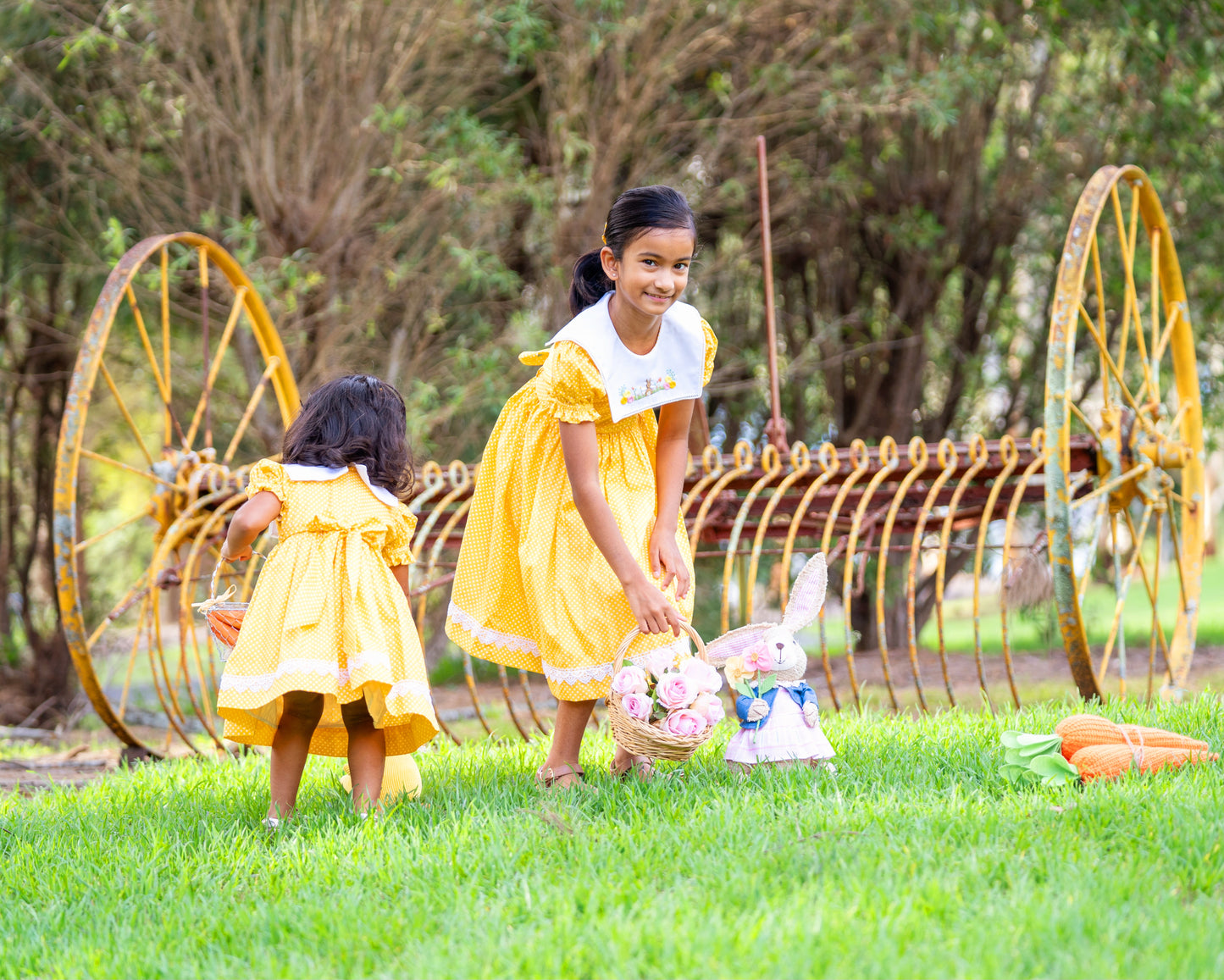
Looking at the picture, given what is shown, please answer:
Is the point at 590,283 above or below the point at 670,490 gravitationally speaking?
above

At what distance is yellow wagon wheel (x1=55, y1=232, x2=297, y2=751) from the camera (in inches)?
142

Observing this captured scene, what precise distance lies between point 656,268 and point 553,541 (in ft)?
1.97

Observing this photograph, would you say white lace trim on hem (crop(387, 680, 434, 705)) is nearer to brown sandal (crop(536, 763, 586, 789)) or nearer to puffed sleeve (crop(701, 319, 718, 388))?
brown sandal (crop(536, 763, 586, 789))

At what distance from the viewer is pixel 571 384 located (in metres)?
2.46

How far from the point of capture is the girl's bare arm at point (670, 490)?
2.57 m

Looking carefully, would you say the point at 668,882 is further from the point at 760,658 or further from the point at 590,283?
the point at 590,283

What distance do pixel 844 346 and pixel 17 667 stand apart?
199 inches

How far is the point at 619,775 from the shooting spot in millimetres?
2588

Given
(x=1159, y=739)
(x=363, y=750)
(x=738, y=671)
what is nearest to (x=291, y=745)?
(x=363, y=750)

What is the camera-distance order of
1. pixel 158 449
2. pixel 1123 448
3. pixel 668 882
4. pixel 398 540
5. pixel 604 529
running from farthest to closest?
pixel 158 449 → pixel 1123 448 → pixel 398 540 → pixel 604 529 → pixel 668 882

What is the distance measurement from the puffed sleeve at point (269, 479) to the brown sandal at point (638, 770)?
89cm

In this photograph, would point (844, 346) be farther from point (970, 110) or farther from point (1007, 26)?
point (1007, 26)

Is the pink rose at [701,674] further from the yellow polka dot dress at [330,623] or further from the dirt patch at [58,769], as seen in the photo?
the dirt patch at [58,769]

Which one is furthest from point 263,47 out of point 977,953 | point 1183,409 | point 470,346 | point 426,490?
point 977,953
